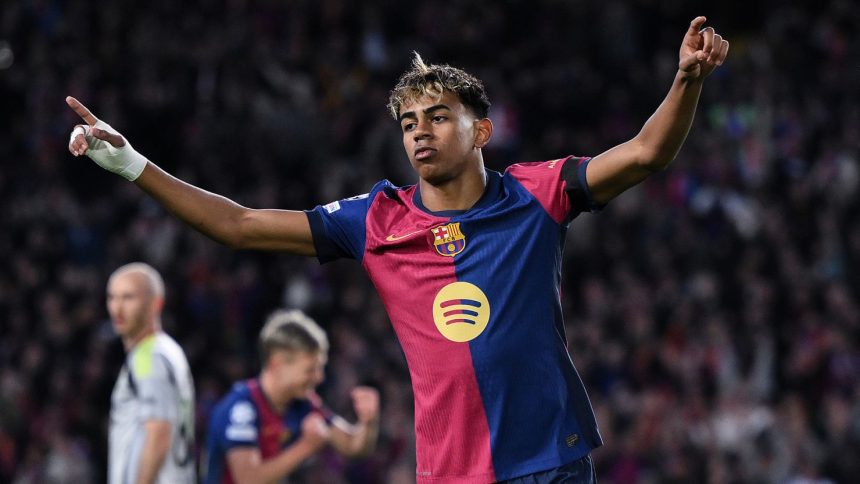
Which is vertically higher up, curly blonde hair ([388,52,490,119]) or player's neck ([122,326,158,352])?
curly blonde hair ([388,52,490,119])

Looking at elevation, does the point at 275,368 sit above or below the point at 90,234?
below

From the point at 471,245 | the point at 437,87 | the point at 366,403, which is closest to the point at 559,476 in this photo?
the point at 471,245

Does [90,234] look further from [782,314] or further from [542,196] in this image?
[542,196]

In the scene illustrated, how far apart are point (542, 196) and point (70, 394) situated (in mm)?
8027

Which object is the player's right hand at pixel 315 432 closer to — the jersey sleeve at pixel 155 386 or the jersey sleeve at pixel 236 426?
the jersey sleeve at pixel 236 426

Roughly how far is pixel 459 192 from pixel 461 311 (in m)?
0.45

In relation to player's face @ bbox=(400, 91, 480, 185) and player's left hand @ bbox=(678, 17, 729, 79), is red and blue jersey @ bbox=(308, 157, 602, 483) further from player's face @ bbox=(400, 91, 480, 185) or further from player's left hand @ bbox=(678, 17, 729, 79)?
player's left hand @ bbox=(678, 17, 729, 79)

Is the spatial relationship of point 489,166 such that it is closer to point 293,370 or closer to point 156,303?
point 293,370

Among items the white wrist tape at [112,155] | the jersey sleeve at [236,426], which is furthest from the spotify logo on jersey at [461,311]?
the jersey sleeve at [236,426]

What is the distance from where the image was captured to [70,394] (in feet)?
37.3

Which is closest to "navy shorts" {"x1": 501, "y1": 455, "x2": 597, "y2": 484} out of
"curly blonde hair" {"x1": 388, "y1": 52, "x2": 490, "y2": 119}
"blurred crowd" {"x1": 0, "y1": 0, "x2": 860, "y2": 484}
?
"curly blonde hair" {"x1": 388, "y1": 52, "x2": 490, "y2": 119}

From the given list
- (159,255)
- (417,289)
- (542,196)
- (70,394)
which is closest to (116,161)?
(417,289)

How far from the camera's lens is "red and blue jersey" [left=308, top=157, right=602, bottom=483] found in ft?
13.7

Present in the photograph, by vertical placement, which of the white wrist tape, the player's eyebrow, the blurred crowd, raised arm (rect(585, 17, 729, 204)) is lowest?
raised arm (rect(585, 17, 729, 204))
